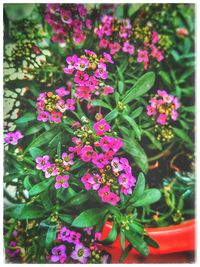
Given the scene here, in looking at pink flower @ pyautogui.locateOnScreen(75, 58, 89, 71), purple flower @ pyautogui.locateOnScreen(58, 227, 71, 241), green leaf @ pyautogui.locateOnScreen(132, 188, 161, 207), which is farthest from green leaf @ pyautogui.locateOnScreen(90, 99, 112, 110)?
purple flower @ pyautogui.locateOnScreen(58, 227, 71, 241)

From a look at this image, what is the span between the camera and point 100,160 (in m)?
1.23

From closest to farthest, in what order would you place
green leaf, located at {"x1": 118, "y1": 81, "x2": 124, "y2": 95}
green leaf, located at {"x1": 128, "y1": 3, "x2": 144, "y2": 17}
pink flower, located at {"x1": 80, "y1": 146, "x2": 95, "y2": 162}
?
pink flower, located at {"x1": 80, "y1": 146, "x2": 95, "y2": 162} < green leaf, located at {"x1": 118, "y1": 81, "x2": 124, "y2": 95} < green leaf, located at {"x1": 128, "y1": 3, "x2": 144, "y2": 17}

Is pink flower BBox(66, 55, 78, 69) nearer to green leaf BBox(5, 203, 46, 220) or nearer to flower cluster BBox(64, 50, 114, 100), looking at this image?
flower cluster BBox(64, 50, 114, 100)

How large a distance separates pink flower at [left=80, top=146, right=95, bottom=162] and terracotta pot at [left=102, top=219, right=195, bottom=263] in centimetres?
25

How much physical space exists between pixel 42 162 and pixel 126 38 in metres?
0.58

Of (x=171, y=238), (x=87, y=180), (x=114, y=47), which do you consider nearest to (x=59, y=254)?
(x=87, y=180)

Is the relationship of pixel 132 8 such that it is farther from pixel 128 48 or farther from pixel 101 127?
pixel 101 127

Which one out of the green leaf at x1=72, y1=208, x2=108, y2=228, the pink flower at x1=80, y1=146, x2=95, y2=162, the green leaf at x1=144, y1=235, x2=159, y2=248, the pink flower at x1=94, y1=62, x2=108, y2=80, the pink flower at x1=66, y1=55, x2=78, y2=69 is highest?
the pink flower at x1=66, y1=55, x2=78, y2=69

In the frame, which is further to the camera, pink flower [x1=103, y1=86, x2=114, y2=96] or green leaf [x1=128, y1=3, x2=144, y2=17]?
green leaf [x1=128, y1=3, x2=144, y2=17]

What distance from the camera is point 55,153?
125 centimetres

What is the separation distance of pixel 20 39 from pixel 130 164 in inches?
23.8

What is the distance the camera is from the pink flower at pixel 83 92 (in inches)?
50.1

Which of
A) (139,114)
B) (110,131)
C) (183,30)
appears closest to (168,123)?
(139,114)

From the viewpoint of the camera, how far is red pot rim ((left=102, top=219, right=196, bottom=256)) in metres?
1.30
